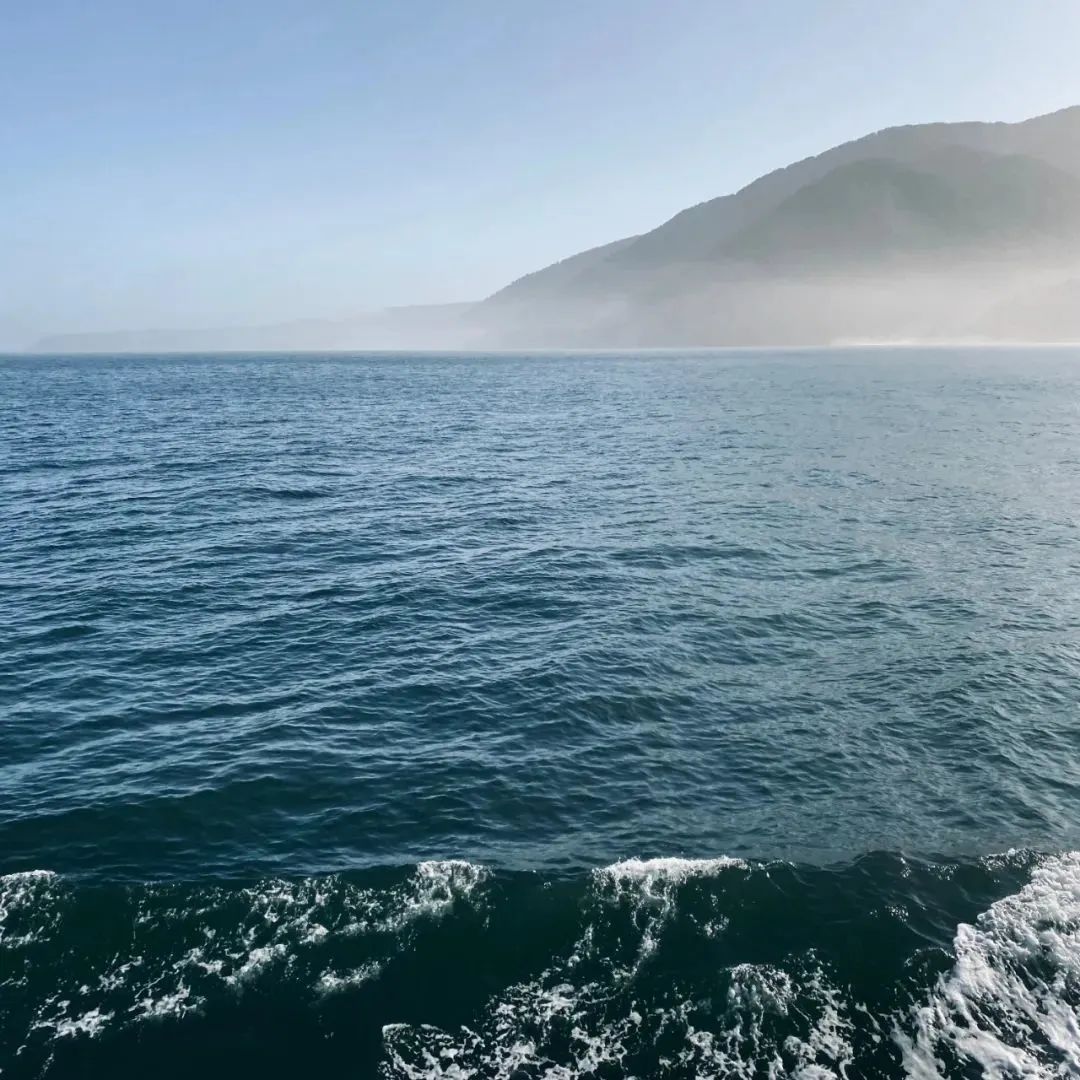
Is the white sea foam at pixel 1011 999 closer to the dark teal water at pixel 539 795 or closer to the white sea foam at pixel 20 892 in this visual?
the dark teal water at pixel 539 795

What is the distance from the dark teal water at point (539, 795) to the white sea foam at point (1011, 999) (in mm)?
100

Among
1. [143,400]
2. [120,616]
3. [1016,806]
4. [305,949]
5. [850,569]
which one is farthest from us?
[143,400]

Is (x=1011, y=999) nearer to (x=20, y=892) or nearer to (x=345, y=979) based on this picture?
(x=345, y=979)

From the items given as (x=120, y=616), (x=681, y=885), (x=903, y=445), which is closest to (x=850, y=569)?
(x=681, y=885)

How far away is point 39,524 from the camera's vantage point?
2707 inches

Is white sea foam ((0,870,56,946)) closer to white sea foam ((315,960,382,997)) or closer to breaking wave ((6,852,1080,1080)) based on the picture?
breaking wave ((6,852,1080,1080))

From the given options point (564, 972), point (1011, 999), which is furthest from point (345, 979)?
point (1011, 999)

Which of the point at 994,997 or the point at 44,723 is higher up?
the point at 44,723

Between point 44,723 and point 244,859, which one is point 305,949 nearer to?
point 244,859

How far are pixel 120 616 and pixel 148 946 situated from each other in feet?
95.1

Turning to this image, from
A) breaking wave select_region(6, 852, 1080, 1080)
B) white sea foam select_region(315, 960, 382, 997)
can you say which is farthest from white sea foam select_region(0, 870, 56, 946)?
white sea foam select_region(315, 960, 382, 997)

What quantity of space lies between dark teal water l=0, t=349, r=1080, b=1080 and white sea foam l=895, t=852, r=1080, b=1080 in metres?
0.10

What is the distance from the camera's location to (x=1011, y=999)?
23125 millimetres

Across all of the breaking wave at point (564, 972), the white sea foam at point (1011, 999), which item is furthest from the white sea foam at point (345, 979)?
the white sea foam at point (1011, 999)
